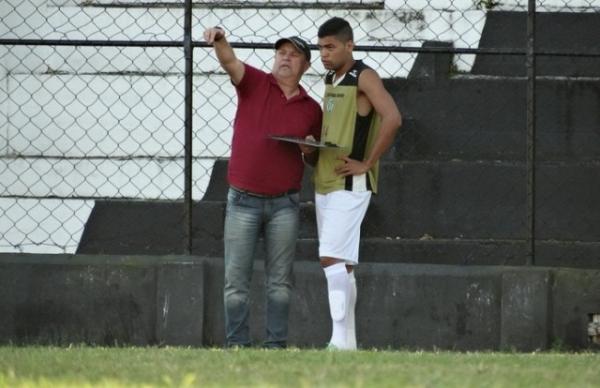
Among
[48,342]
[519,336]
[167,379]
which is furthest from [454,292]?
[167,379]

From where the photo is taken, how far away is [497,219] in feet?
37.3

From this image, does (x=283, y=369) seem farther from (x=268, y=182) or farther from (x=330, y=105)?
(x=330, y=105)

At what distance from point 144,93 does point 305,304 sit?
82.1 inches

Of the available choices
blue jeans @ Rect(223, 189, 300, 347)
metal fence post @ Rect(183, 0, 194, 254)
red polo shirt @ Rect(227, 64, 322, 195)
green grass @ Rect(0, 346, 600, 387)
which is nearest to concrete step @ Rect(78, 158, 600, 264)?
metal fence post @ Rect(183, 0, 194, 254)

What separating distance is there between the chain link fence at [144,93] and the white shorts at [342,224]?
2.09 m

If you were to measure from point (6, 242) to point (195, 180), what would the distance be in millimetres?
1378

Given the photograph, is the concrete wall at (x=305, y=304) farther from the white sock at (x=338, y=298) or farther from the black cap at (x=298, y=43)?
the black cap at (x=298, y=43)

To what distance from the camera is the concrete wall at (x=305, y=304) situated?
10711 mm

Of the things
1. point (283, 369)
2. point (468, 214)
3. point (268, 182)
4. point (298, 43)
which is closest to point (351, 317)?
point (268, 182)

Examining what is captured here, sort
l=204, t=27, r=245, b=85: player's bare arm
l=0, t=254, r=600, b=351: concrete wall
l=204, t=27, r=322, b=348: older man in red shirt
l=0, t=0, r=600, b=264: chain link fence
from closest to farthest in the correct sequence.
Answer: l=204, t=27, r=245, b=85: player's bare arm
l=204, t=27, r=322, b=348: older man in red shirt
l=0, t=254, r=600, b=351: concrete wall
l=0, t=0, r=600, b=264: chain link fence

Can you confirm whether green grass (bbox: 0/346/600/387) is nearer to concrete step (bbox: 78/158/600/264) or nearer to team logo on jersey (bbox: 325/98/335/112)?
team logo on jersey (bbox: 325/98/335/112)

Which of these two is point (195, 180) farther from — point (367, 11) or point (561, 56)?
point (561, 56)

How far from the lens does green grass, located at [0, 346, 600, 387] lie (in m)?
7.11

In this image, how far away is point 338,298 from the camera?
948cm
